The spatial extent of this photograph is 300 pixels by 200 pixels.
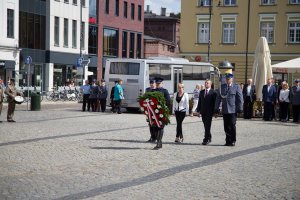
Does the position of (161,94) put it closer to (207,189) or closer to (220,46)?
(207,189)

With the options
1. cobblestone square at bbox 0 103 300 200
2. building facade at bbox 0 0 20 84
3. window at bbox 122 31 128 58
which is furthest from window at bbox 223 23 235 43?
cobblestone square at bbox 0 103 300 200

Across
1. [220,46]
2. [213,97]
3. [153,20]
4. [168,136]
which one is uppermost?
[153,20]

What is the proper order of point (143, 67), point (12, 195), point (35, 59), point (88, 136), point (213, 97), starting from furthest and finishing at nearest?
point (35, 59) → point (143, 67) → point (88, 136) → point (213, 97) → point (12, 195)

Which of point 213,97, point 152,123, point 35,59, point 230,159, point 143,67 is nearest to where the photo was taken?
point 230,159

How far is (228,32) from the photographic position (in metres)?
56.6

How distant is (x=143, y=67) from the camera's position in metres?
31.8

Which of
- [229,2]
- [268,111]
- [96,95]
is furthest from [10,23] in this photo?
[268,111]

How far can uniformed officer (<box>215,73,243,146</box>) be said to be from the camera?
1564cm

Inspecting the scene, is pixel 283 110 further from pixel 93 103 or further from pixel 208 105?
pixel 208 105

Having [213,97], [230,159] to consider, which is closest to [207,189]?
[230,159]

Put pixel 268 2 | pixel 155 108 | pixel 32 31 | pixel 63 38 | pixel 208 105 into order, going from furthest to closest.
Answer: pixel 63 38, pixel 268 2, pixel 32 31, pixel 208 105, pixel 155 108

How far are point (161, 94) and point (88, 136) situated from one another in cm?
308

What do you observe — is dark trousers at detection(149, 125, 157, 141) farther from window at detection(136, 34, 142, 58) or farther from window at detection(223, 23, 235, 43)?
window at detection(136, 34, 142, 58)

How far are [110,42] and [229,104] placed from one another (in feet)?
178
